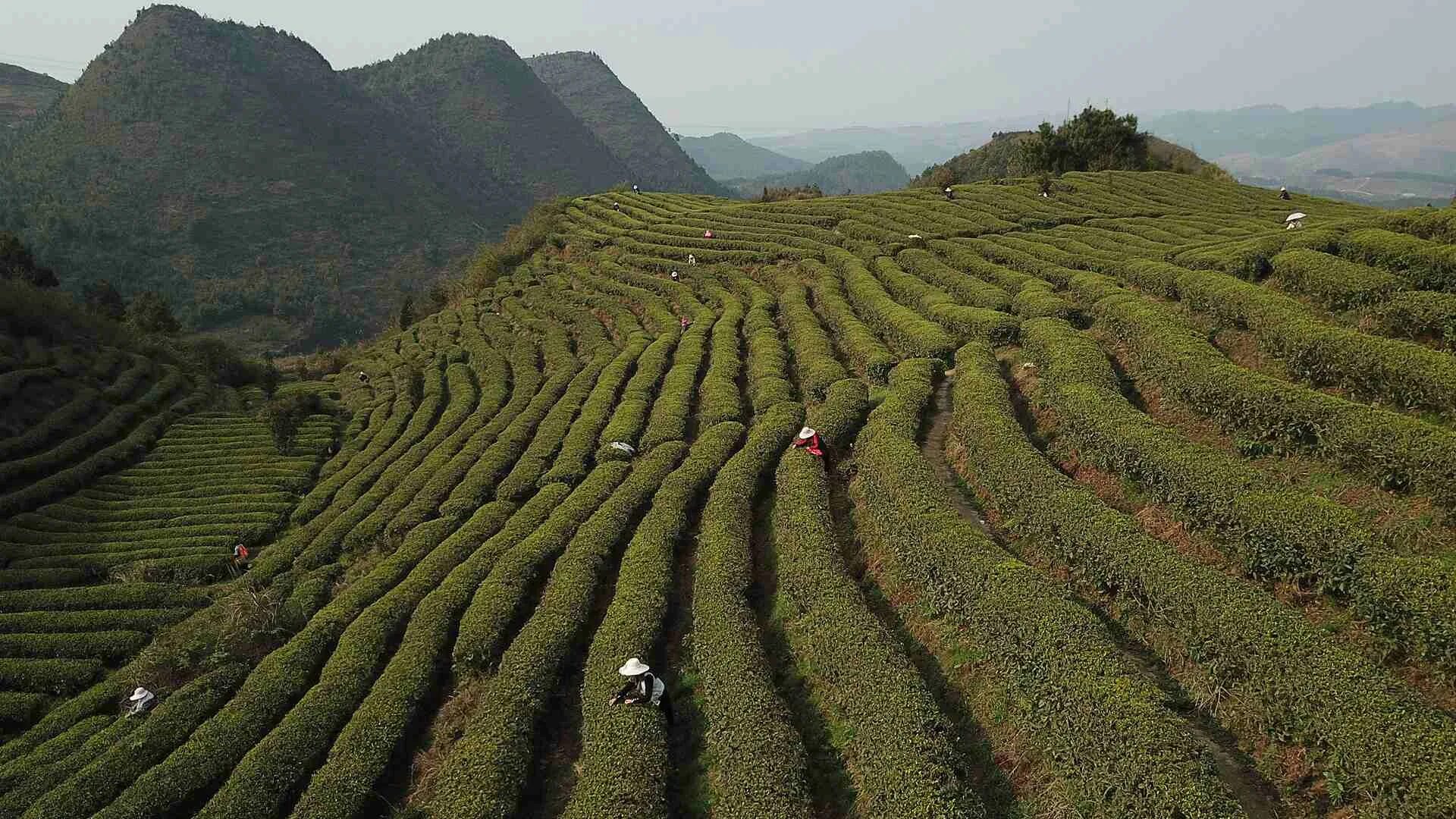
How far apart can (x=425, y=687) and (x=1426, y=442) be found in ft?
57.9

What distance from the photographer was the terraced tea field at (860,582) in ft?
28.7

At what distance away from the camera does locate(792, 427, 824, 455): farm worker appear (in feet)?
58.6

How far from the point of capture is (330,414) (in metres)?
37.9

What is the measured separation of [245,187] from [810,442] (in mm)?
118268

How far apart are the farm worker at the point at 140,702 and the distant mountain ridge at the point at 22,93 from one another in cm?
14963

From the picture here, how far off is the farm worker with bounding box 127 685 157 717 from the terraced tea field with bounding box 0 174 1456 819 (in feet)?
1.98

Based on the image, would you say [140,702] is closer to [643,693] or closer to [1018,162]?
[643,693]

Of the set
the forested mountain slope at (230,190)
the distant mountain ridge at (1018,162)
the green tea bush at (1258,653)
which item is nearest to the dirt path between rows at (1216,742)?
the green tea bush at (1258,653)

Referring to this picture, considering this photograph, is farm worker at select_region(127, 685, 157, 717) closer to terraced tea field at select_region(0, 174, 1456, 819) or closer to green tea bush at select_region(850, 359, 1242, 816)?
terraced tea field at select_region(0, 174, 1456, 819)

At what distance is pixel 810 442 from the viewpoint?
1806 cm

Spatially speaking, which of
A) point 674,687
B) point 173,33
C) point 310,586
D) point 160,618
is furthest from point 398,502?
point 173,33

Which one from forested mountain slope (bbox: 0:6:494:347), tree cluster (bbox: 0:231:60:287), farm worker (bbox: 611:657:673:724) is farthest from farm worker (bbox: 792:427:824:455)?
forested mountain slope (bbox: 0:6:494:347)

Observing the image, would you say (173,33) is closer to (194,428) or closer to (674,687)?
(194,428)

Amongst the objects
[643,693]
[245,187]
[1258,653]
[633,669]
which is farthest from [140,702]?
→ [245,187]
